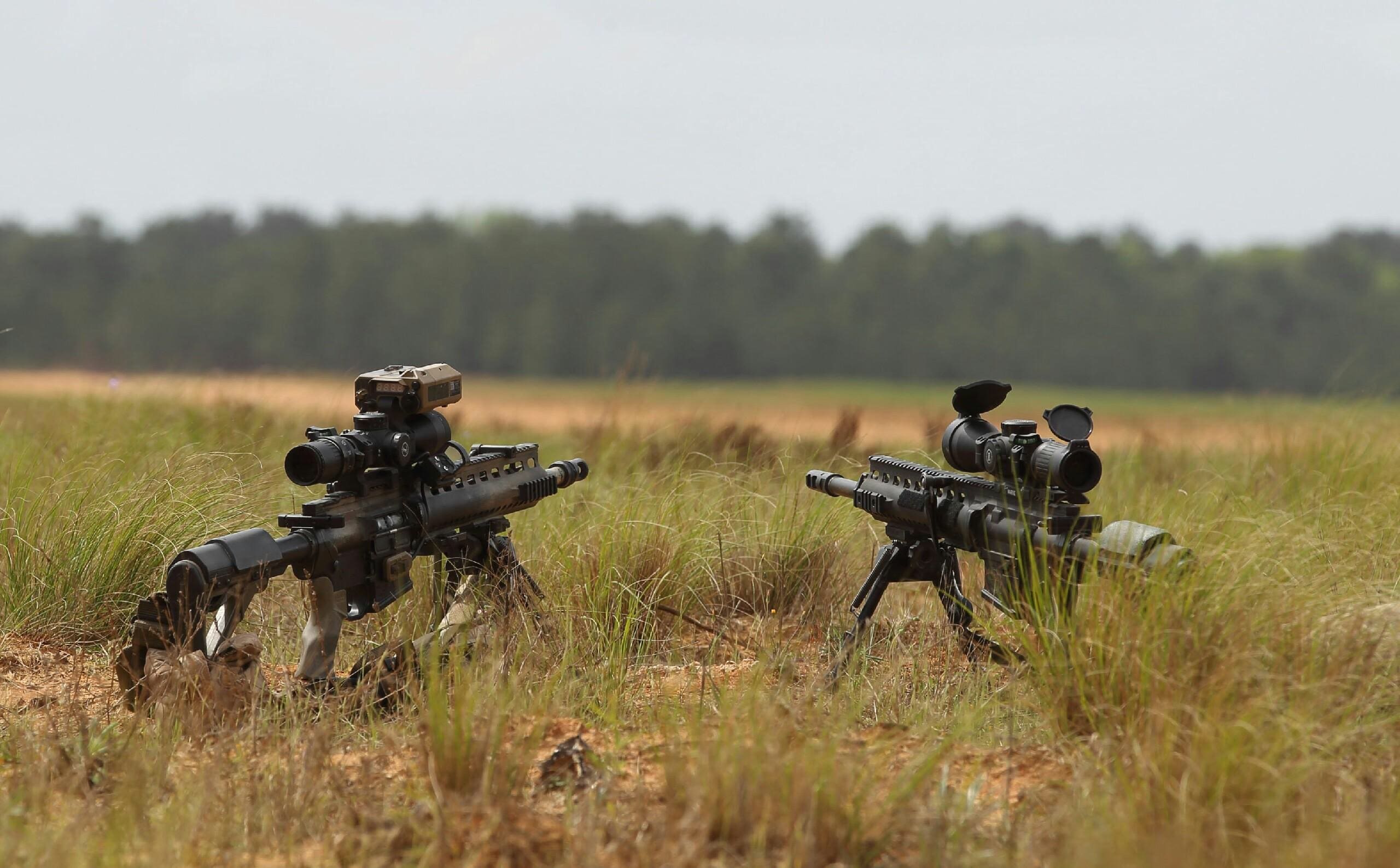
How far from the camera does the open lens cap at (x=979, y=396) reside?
192 inches

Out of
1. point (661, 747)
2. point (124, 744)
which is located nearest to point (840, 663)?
point (661, 747)

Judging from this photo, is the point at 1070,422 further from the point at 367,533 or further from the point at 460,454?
the point at 367,533

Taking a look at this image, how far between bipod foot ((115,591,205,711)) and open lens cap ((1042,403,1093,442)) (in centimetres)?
302

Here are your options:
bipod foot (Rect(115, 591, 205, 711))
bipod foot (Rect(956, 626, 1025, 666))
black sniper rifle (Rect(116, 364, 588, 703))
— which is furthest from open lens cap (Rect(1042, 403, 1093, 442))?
bipod foot (Rect(115, 591, 205, 711))

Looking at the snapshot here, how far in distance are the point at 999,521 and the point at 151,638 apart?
3.07 meters

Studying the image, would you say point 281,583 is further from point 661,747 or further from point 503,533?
point 661,747

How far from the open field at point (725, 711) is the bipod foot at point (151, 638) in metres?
0.13

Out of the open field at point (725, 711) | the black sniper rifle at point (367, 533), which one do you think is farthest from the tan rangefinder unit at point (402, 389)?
the open field at point (725, 711)

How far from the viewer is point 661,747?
377 cm

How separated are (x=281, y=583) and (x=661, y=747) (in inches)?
127

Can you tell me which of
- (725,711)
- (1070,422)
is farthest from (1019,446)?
(725,711)

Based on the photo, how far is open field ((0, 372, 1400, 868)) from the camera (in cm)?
315

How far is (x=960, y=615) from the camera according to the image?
5172mm

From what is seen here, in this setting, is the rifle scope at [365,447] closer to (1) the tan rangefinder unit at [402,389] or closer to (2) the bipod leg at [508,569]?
(1) the tan rangefinder unit at [402,389]
